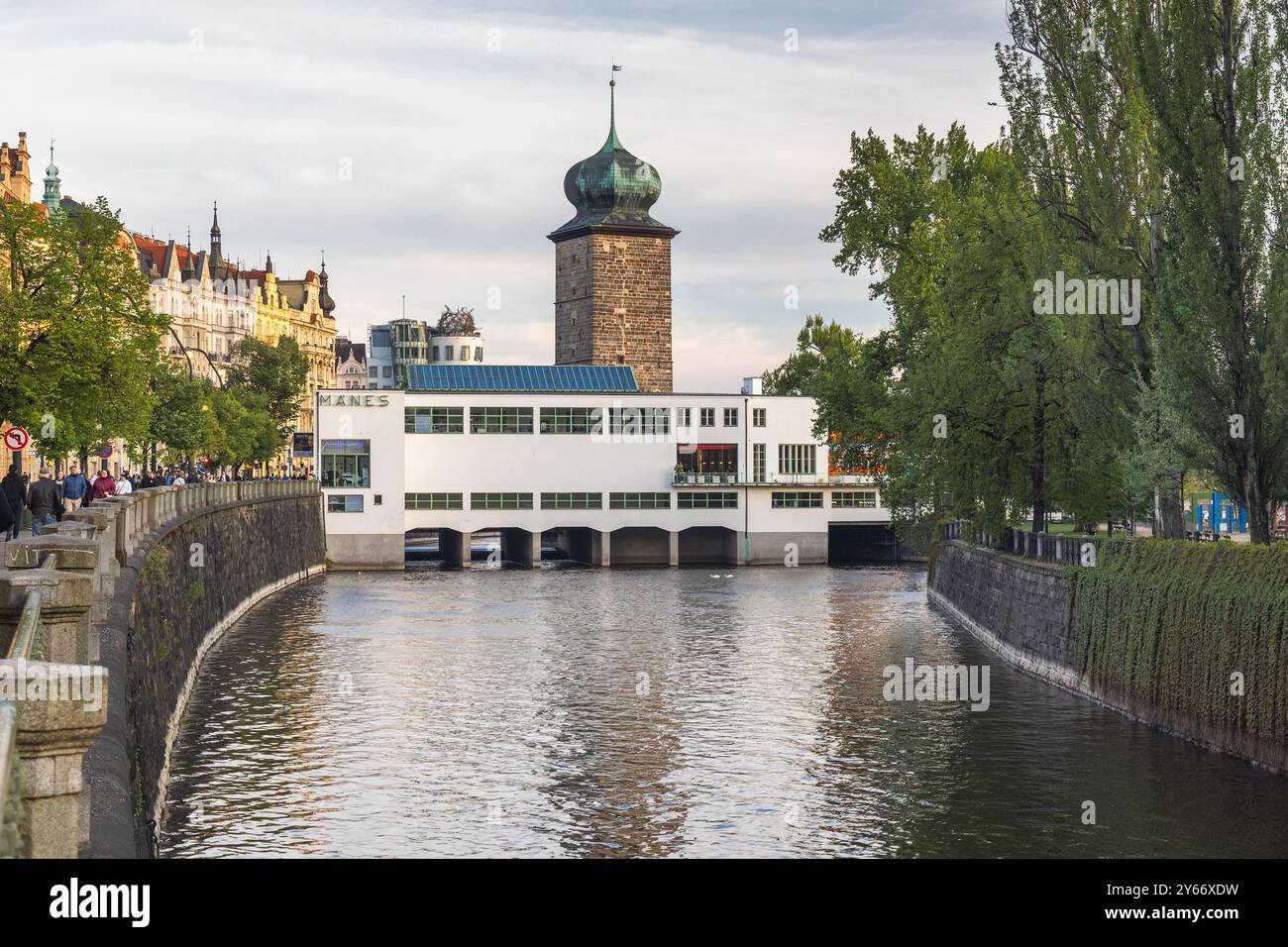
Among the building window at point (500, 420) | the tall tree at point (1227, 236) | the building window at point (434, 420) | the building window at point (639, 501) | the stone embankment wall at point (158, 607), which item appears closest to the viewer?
the stone embankment wall at point (158, 607)

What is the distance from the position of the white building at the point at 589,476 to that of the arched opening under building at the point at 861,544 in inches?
85.1

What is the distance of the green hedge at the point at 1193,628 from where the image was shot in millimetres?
33125

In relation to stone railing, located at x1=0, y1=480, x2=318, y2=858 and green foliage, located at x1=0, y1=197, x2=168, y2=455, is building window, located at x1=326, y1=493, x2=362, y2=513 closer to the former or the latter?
green foliage, located at x1=0, y1=197, x2=168, y2=455

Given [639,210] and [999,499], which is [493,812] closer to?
[999,499]

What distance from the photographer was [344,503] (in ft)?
355

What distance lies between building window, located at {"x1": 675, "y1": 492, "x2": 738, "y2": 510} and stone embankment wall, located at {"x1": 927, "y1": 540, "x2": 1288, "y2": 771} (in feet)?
199

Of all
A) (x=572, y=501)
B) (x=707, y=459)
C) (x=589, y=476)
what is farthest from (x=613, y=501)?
(x=707, y=459)

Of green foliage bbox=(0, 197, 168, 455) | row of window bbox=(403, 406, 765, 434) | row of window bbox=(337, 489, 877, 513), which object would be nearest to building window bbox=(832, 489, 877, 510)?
row of window bbox=(337, 489, 877, 513)

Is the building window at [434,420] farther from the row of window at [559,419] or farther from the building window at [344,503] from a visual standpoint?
the building window at [344,503]

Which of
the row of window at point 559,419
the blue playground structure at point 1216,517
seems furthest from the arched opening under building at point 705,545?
the blue playground structure at point 1216,517

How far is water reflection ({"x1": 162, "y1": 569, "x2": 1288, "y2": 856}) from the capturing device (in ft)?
101

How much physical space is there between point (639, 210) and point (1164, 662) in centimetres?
11228

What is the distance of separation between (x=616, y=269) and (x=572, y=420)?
34.2 meters
